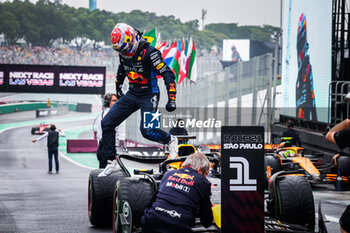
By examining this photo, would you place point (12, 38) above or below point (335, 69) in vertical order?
above

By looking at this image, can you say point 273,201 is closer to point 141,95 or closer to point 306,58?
point 141,95

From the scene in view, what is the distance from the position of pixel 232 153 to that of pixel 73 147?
91.3ft

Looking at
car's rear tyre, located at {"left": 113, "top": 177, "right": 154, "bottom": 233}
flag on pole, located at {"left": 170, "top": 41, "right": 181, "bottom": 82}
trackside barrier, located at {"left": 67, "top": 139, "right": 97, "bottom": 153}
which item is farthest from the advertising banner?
trackside barrier, located at {"left": 67, "top": 139, "right": 97, "bottom": 153}

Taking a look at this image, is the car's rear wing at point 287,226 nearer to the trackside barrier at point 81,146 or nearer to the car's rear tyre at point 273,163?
the car's rear tyre at point 273,163

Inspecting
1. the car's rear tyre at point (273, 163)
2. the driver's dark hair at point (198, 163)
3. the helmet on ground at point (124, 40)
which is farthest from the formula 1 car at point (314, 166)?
the driver's dark hair at point (198, 163)

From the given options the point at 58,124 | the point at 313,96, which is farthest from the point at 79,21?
the point at 313,96

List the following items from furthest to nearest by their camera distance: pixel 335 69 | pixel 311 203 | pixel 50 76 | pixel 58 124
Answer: pixel 58 124
pixel 50 76
pixel 335 69
pixel 311 203

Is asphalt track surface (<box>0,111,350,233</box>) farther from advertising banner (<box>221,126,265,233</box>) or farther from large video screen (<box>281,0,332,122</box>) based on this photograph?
large video screen (<box>281,0,332,122</box>)

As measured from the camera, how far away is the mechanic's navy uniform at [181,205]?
510 cm

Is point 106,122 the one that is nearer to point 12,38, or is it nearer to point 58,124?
point 58,124

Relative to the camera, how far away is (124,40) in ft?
23.8

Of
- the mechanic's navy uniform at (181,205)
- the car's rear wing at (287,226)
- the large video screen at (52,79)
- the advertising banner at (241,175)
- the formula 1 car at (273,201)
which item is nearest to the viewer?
the advertising banner at (241,175)

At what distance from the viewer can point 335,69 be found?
56.9ft

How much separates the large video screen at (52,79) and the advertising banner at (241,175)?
23.3m
